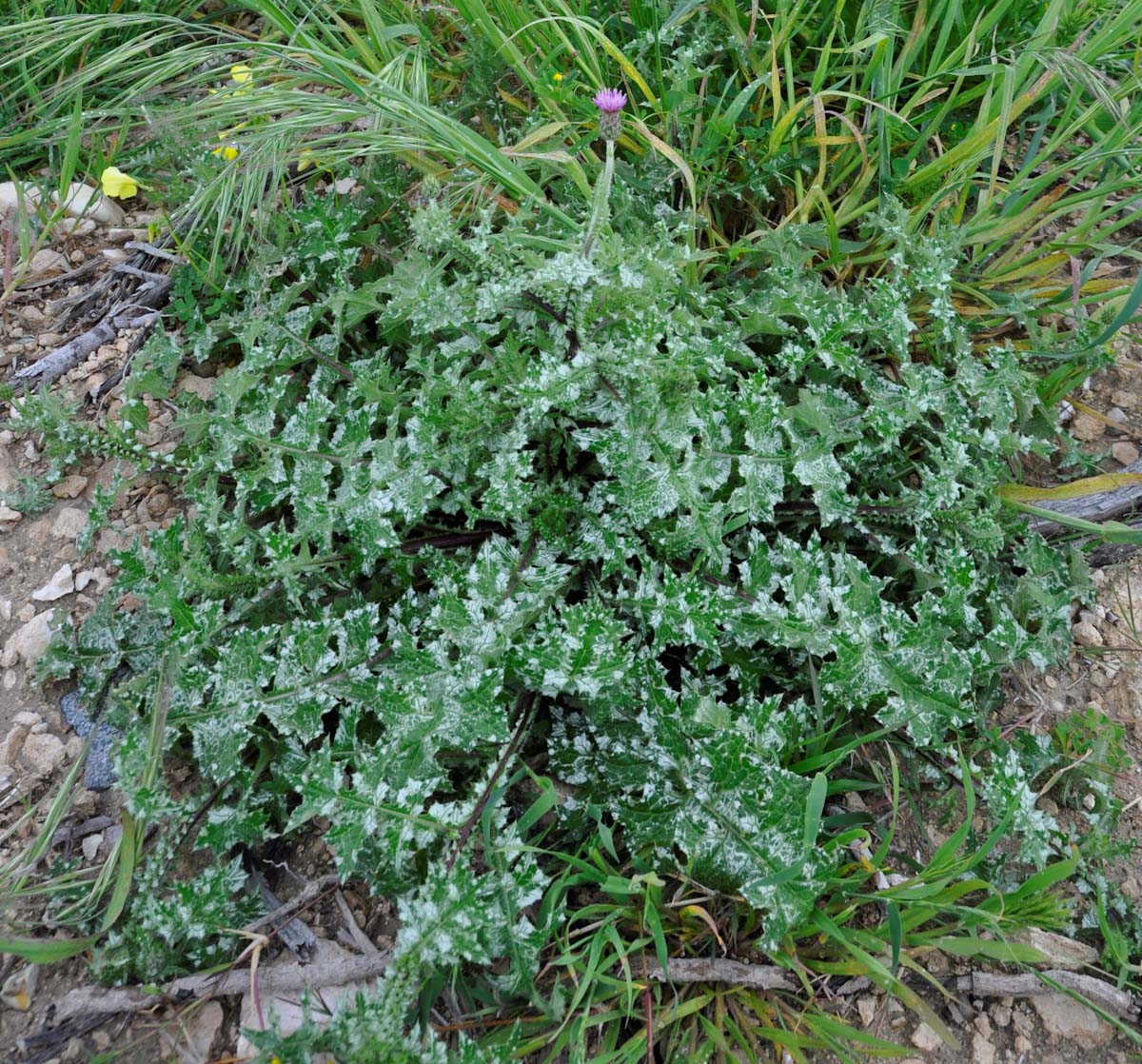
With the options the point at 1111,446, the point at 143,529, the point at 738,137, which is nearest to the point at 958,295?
the point at 1111,446

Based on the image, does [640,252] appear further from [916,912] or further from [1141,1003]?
[1141,1003]

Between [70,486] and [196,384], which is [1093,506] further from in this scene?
[70,486]

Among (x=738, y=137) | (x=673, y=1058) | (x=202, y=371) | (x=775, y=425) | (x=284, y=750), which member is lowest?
(x=673, y=1058)

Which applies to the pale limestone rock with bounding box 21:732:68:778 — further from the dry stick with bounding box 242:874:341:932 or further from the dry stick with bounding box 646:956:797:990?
the dry stick with bounding box 646:956:797:990

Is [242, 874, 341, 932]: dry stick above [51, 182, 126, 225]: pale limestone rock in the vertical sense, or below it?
below

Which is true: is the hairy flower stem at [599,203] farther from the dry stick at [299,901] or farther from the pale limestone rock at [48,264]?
the pale limestone rock at [48,264]

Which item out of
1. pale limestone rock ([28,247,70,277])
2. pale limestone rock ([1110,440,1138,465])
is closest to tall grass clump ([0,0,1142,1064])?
pale limestone rock ([1110,440,1138,465])
